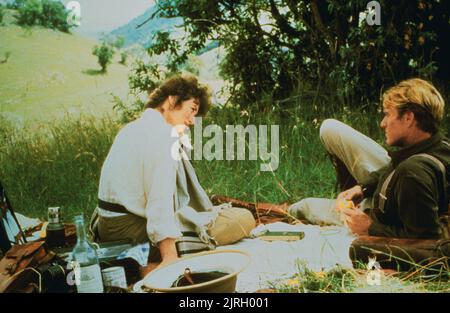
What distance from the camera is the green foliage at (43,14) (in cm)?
286

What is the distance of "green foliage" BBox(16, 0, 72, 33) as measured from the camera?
286cm

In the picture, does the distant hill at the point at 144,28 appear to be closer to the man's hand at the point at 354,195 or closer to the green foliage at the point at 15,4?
the green foliage at the point at 15,4

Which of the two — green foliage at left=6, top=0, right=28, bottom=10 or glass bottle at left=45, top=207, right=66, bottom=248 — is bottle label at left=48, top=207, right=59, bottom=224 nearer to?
glass bottle at left=45, top=207, right=66, bottom=248

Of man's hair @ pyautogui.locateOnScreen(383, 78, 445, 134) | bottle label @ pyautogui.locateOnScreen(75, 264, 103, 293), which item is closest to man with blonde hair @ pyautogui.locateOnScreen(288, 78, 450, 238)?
man's hair @ pyautogui.locateOnScreen(383, 78, 445, 134)

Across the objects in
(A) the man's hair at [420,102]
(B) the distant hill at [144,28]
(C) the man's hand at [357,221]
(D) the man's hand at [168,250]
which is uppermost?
(B) the distant hill at [144,28]

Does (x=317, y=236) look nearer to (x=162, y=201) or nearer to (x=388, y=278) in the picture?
(x=388, y=278)

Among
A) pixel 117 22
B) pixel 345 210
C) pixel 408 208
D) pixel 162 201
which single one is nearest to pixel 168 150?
pixel 162 201

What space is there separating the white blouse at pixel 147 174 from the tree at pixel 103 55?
427mm

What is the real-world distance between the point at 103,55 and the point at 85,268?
3.96 ft

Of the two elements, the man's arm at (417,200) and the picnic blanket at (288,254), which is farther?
the picnic blanket at (288,254)

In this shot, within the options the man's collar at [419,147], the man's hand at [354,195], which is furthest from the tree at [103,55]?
the man's collar at [419,147]

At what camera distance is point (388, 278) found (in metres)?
2.45

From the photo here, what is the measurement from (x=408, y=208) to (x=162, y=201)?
116cm
